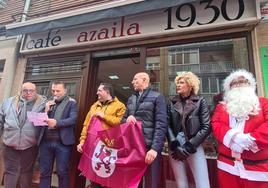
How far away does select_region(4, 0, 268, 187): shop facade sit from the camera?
342 centimetres

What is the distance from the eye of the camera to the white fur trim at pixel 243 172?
215cm

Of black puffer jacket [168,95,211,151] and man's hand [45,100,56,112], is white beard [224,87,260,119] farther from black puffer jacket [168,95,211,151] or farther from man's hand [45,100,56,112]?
man's hand [45,100,56,112]

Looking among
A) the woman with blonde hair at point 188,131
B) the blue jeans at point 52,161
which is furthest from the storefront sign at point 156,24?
the blue jeans at point 52,161

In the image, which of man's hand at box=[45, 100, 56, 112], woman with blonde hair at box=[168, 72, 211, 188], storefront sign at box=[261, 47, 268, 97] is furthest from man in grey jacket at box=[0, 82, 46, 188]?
storefront sign at box=[261, 47, 268, 97]

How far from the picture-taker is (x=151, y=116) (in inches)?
105

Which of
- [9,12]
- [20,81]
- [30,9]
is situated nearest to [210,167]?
[20,81]

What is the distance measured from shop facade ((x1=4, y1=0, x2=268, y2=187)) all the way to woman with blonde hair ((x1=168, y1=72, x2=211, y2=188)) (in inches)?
26.1

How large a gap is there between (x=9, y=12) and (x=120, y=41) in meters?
3.81

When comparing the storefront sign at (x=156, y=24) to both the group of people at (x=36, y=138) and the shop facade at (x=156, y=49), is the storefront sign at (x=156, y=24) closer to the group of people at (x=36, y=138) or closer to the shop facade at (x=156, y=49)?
the shop facade at (x=156, y=49)

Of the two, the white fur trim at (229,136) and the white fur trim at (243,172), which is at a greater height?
the white fur trim at (229,136)

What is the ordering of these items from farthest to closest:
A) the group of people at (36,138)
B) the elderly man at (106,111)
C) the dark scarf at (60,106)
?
the dark scarf at (60,106) → the group of people at (36,138) → the elderly man at (106,111)

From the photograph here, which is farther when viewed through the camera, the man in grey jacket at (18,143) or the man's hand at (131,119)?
the man in grey jacket at (18,143)

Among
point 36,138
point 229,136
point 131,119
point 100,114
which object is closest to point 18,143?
point 36,138

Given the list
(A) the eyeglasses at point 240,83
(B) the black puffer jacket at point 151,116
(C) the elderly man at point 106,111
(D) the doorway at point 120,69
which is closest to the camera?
(B) the black puffer jacket at point 151,116
